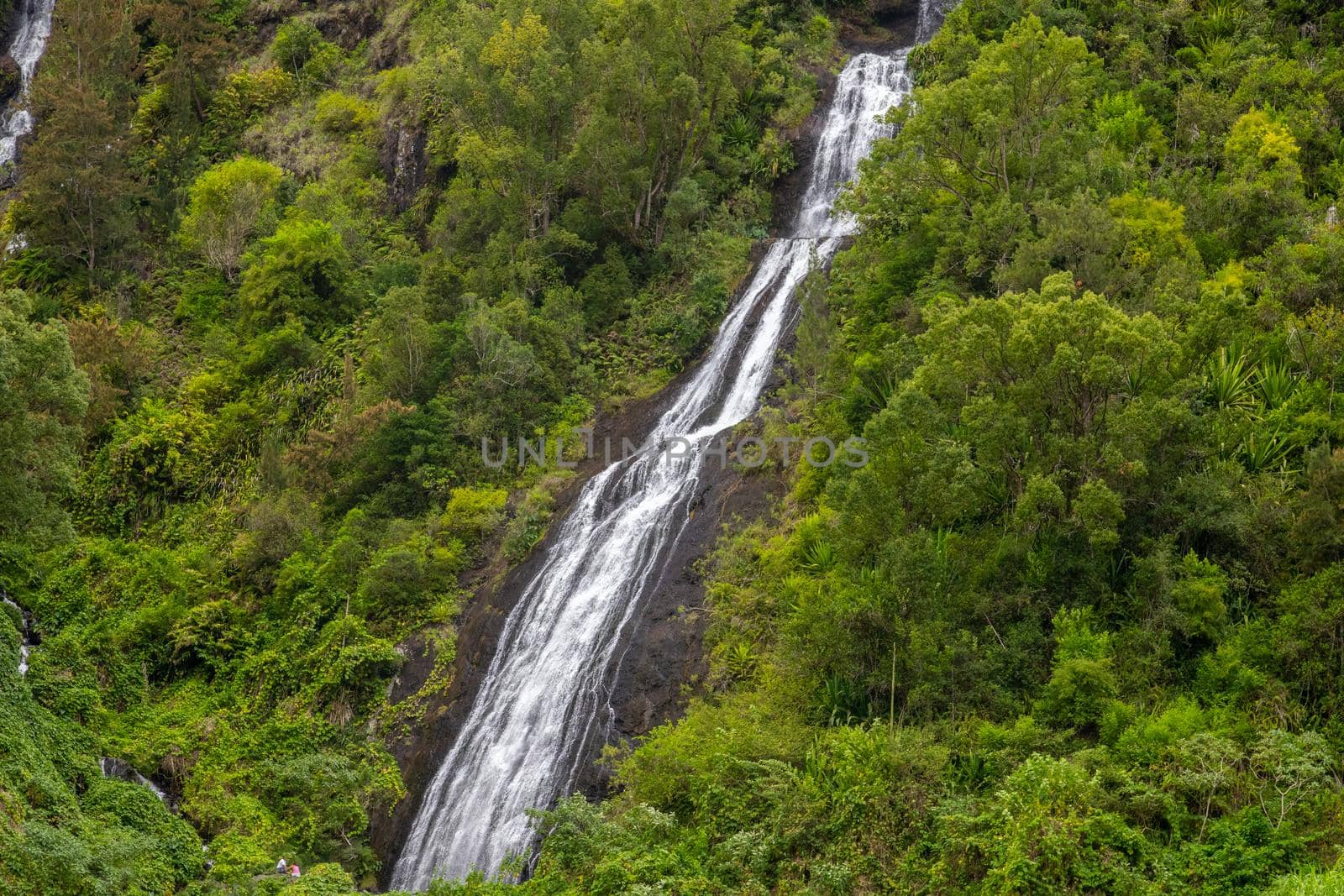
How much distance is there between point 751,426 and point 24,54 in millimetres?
41184

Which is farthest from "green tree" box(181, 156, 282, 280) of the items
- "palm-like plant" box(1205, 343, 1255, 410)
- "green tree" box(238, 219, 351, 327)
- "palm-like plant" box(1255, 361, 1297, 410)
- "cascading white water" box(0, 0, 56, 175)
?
"palm-like plant" box(1255, 361, 1297, 410)

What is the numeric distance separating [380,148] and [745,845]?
1319 inches

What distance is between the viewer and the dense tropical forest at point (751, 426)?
16984 millimetres

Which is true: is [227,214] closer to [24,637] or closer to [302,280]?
[302,280]

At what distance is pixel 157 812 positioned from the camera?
22.7 metres

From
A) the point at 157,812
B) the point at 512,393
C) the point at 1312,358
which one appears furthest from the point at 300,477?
the point at 1312,358

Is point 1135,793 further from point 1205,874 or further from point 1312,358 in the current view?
point 1312,358

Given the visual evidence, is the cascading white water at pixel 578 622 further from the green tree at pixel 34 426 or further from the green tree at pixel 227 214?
the green tree at pixel 227 214

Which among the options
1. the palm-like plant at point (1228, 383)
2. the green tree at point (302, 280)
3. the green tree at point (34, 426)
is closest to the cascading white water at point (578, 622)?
the green tree at point (34, 426)

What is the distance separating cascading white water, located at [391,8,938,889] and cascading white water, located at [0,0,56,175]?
32.8 meters

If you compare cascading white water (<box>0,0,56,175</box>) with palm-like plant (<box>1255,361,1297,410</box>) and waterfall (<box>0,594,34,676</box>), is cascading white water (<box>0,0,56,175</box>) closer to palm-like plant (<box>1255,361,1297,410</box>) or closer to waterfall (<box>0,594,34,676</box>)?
waterfall (<box>0,594,34,676</box>)

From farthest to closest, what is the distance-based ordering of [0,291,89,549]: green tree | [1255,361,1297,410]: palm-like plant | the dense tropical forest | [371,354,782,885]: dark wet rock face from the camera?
[0,291,89,549]: green tree < [371,354,782,885]: dark wet rock face < [1255,361,1297,410]: palm-like plant < the dense tropical forest

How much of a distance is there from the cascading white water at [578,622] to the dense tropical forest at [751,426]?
1.06 metres

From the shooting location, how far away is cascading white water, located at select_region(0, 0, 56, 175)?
48.5 meters
